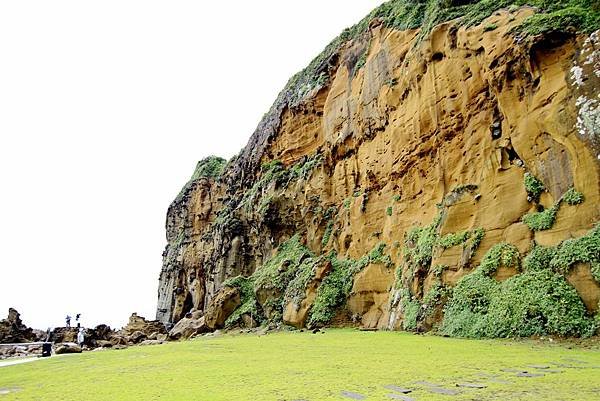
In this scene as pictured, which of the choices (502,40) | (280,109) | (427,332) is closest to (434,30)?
(502,40)

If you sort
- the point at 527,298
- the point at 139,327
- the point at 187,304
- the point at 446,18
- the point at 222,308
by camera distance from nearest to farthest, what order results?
the point at 527,298 < the point at 446,18 < the point at 222,308 < the point at 139,327 < the point at 187,304

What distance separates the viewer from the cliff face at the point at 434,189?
36.7 ft

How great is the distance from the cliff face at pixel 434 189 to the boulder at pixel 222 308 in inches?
23.3

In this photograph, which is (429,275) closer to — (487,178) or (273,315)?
(487,178)

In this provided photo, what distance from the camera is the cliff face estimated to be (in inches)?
440

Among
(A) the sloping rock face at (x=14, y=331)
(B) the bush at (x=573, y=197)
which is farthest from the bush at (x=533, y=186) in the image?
(A) the sloping rock face at (x=14, y=331)

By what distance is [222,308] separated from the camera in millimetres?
28688

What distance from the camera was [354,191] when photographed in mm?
26406

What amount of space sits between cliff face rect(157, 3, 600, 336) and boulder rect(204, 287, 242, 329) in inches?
23.3

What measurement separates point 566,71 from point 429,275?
7936 millimetres

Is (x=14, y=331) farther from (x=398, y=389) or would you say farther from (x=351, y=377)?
(x=398, y=389)

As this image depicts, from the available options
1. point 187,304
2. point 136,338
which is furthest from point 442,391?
point 187,304

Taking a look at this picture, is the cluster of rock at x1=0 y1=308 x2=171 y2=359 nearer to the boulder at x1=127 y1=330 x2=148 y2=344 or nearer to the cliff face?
the boulder at x1=127 y1=330 x2=148 y2=344

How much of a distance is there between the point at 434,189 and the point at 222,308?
1714 centimetres
